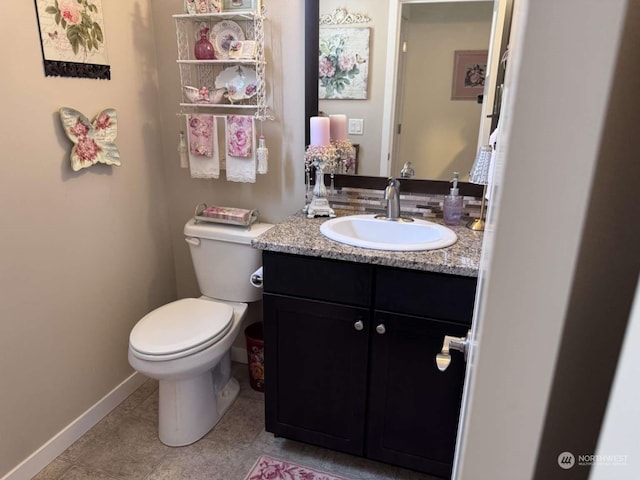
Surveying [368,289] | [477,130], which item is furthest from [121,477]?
[477,130]

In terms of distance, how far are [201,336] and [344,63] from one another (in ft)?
4.00

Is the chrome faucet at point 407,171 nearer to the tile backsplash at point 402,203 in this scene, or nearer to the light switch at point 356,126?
the tile backsplash at point 402,203

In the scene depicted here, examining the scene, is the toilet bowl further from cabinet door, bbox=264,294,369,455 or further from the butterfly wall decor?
the butterfly wall decor

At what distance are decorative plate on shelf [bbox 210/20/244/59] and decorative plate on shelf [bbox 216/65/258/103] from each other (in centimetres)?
7

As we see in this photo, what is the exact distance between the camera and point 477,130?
5.63ft

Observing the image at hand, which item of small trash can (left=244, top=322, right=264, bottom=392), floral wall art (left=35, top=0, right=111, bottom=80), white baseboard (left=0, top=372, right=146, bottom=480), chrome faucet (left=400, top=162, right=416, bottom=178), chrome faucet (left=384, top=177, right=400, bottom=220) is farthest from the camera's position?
small trash can (left=244, top=322, right=264, bottom=392)

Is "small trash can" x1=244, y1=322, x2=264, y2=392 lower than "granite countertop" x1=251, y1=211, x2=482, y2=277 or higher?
lower

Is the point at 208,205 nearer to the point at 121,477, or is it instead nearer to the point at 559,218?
the point at 121,477

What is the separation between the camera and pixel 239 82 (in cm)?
192

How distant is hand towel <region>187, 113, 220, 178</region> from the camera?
1921mm

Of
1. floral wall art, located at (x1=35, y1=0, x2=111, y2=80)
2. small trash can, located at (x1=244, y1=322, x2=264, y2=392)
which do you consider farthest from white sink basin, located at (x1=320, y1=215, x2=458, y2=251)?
floral wall art, located at (x1=35, y1=0, x2=111, y2=80)

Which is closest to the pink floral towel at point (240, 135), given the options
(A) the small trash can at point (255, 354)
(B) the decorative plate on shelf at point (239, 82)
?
(B) the decorative plate on shelf at point (239, 82)

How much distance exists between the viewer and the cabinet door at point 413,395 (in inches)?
55.8

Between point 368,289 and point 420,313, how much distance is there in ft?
0.59
